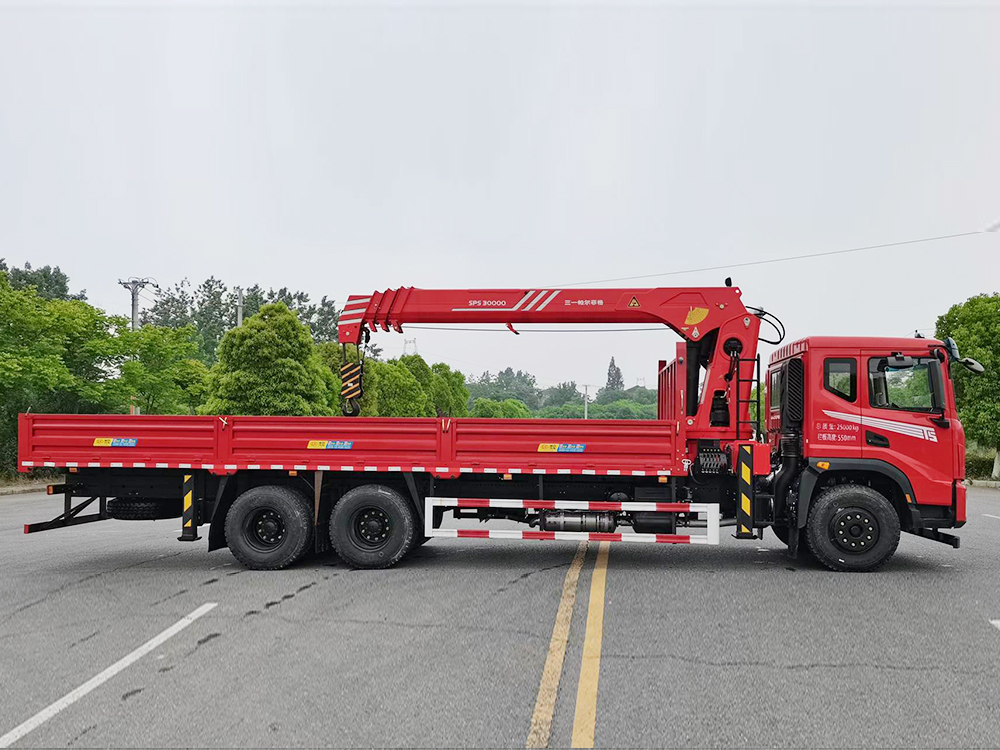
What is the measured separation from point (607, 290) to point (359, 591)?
15.5 ft

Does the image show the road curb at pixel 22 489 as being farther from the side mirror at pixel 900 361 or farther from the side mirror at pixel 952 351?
the side mirror at pixel 952 351

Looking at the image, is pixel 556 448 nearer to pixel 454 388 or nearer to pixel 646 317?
pixel 646 317

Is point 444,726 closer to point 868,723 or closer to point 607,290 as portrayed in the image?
point 868,723

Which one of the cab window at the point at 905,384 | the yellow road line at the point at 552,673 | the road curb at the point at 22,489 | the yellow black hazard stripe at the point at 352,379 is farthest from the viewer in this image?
the road curb at the point at 22,489

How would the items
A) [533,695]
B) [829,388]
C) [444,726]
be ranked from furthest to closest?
1. [829,388]
2. [533,695]
3. [444,726]

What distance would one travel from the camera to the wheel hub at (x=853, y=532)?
876 centimetres

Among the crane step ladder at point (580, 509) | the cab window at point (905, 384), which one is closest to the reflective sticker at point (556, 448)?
the crane step ladder at point (580, 509)

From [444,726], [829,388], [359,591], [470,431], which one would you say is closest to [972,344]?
[829,388]

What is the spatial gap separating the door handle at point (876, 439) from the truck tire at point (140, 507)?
26.3 ft

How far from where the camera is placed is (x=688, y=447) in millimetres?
9477

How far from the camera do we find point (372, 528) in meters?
9.13

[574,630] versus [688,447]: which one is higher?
[688,447]

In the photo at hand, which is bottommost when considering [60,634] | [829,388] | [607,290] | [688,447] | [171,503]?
[60,634]

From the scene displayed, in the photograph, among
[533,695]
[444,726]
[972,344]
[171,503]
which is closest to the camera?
[444,726]
